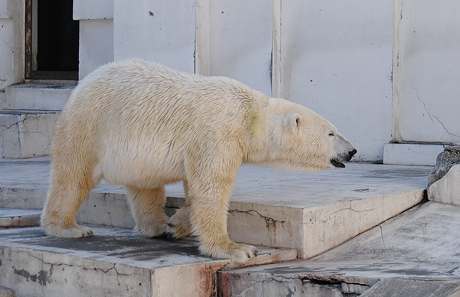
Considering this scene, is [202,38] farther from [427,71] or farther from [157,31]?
[427,71]

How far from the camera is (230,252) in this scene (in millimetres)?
3371

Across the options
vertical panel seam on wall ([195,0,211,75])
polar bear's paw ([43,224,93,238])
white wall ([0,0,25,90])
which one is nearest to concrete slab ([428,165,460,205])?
polar bear's paw ([43,224,93,238])

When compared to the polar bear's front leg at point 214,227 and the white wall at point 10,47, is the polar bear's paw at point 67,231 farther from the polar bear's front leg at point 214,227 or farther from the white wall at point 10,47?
the white wall at point 10,47

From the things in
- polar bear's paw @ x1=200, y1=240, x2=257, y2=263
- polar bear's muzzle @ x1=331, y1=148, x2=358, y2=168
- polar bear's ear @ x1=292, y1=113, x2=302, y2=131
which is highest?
polar bear's ear @ x1=292, y1=113, x2=302, y2=131

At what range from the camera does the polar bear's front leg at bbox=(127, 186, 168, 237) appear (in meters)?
3.96

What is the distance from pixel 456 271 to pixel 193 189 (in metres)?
1.42

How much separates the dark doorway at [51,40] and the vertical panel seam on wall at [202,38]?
2.43 m

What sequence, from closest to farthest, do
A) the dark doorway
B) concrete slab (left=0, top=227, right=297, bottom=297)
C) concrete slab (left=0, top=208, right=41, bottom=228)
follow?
concrete slab (left=0, top=227, right=297, bottom=297) → concrete slab (left=0, top=208, right=41, bottom=228) → the dark doorway

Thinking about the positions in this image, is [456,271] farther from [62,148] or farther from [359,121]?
[359,121]

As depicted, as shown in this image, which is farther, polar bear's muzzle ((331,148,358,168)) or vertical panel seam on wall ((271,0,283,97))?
→ vertical panel seam on wall ((271,0,283,97))

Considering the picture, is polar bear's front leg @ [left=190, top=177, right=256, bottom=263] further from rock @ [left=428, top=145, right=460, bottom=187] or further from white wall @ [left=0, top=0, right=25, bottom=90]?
white wall @ [left=0, top=0, right=25, bottom=90]

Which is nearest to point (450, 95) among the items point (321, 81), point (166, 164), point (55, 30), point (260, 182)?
point (321, 81)

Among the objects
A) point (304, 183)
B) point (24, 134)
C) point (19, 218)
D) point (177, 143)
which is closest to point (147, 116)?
point (177, 143)

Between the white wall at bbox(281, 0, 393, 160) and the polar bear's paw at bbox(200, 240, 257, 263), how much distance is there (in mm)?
3125
